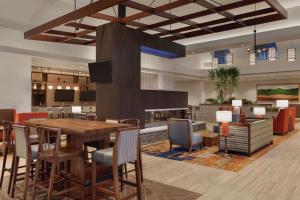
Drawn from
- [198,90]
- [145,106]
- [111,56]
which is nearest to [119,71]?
[111,56]

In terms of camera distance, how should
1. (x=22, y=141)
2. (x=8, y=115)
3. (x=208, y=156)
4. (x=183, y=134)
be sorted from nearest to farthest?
(x=22, y=141) → (x=208, y=156) → (x=183, y=134) → (x=8, y=115)

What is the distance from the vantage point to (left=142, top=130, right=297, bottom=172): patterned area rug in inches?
199

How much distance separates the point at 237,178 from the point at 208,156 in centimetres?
157

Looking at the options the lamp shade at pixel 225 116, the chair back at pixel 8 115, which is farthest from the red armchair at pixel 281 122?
the chair back at pixel 8 115

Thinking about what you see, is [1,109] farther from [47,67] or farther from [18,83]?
[47,67]

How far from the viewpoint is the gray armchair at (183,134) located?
5.98 meters

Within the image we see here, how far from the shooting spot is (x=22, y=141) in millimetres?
3166

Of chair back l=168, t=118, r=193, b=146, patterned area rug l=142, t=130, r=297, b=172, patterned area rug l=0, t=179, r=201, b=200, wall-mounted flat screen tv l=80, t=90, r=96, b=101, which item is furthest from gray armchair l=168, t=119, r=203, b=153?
wall-mounted flat screen tv l=80, t=90, r=96, b=101

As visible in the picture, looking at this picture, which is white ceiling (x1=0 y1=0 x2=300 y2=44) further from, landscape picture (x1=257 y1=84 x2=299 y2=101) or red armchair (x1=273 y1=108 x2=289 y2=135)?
landscape picture (x1=257 y1=84 x2=299 y2=101)

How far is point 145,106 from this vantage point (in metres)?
7.71

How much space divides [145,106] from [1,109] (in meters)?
4.44

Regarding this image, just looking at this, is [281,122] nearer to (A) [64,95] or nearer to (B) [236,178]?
(B) [236,178]

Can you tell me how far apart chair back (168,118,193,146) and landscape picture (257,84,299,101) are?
13152mm

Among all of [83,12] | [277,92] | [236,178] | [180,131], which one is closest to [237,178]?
[236,178]
